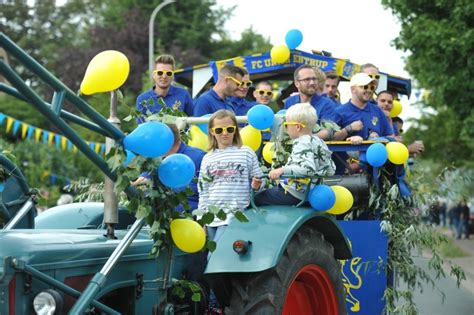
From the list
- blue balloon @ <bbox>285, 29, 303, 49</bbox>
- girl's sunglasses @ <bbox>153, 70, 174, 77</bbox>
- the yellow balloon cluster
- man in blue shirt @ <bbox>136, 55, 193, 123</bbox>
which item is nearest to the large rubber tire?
the yellow balloon cluster

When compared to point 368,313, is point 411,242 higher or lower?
higher

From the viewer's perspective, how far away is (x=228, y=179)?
531cm

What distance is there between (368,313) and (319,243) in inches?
48.2

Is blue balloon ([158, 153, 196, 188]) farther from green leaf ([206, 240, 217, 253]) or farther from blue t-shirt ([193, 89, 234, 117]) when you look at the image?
blue t-shirt ([193, 89, 234, 117])

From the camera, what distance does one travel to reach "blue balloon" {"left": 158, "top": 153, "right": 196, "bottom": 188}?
14.2 ft

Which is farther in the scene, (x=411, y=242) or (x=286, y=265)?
(x=411, y=242)

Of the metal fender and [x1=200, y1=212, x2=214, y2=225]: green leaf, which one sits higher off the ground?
[x1=200, y1=212, x2=214, y2=225]: green leaf

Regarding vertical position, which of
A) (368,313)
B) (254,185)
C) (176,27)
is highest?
(176,27)

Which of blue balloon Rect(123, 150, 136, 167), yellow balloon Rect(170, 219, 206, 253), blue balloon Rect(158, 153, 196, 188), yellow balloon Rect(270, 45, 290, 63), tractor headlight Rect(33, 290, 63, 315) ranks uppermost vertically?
yellow balloon Rect(270, 45, 290, 63)

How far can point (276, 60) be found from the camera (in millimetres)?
8875

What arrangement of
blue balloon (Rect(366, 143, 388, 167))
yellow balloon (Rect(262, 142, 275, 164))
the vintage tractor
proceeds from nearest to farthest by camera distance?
1. the vintage tractor
2. yellow balloon (Rect(262, 142, 275, 164))
3. blue balloon (Rect(366, 143, 388, 167))

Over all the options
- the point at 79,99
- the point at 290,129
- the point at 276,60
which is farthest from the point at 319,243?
the point at 276,60

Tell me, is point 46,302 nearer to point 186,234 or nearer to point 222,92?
point 186,234

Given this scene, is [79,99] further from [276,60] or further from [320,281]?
[276,60]
